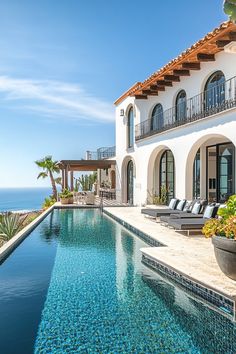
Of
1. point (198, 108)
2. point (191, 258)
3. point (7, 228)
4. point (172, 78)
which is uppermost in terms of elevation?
point (172, 78)

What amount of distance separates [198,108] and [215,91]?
1341 mm

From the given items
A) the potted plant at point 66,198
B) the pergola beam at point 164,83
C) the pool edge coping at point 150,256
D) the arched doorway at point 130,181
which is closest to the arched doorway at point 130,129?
the arched doorway at point 130,181

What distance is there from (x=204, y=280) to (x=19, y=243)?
21.8 ft

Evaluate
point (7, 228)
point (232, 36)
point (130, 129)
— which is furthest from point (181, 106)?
point (7, 228)

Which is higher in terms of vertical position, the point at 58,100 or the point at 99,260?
the point at 58,100

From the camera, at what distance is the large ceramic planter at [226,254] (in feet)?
18.9

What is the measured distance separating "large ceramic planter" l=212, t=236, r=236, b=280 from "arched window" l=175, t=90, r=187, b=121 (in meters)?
12.2

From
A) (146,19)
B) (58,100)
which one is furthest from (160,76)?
(58,100)

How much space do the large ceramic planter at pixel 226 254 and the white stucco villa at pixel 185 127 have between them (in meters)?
4.70

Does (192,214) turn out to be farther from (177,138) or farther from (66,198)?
(66,198)

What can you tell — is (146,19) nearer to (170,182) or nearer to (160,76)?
(160,76)

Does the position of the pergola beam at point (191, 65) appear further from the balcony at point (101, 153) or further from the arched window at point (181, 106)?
the balcony at point (101, 153)

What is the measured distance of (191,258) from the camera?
303 inches

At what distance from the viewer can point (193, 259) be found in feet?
25.0
